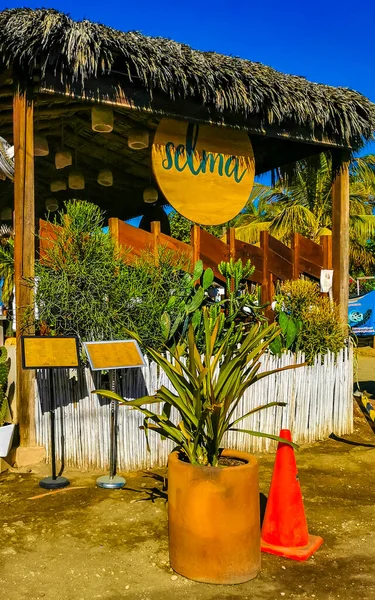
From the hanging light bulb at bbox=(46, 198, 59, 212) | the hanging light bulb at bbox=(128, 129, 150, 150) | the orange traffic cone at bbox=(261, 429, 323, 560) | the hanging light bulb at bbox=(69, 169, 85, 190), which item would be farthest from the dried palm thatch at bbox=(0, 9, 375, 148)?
the hanging light bulb at bbox=(46, 198, 59, 212)

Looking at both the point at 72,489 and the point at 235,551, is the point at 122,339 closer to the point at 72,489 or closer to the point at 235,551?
the point at 72,489

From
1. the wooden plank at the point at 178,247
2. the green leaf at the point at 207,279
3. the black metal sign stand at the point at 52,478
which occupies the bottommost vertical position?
the black metal sign stand at the point at 52,478

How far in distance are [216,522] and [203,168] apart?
454 cm

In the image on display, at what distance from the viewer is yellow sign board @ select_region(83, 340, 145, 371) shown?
4781 millimetres

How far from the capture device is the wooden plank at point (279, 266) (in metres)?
7.68

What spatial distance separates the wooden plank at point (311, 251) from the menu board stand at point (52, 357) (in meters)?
3.93

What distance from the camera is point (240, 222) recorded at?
27734 millimetres

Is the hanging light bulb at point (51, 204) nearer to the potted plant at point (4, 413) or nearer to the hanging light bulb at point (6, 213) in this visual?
the hanging light bulb at point (6, 213)

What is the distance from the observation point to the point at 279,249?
307 inches

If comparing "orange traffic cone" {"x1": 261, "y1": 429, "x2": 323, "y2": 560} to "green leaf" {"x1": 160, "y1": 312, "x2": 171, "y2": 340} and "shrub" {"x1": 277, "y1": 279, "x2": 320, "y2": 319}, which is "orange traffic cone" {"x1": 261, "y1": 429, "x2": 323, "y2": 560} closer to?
"green leaf" {"x1": 160, "y1": 312, "x2": 171, "y2": 340}

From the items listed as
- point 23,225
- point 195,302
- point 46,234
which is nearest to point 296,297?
point 195,302

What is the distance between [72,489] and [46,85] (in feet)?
11.8

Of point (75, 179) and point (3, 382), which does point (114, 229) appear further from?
point (75, 179)

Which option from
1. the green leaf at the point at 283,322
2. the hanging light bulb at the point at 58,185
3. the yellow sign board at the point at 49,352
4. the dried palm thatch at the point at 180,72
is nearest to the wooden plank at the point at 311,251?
the dried palm thatch at the point at 180,72
